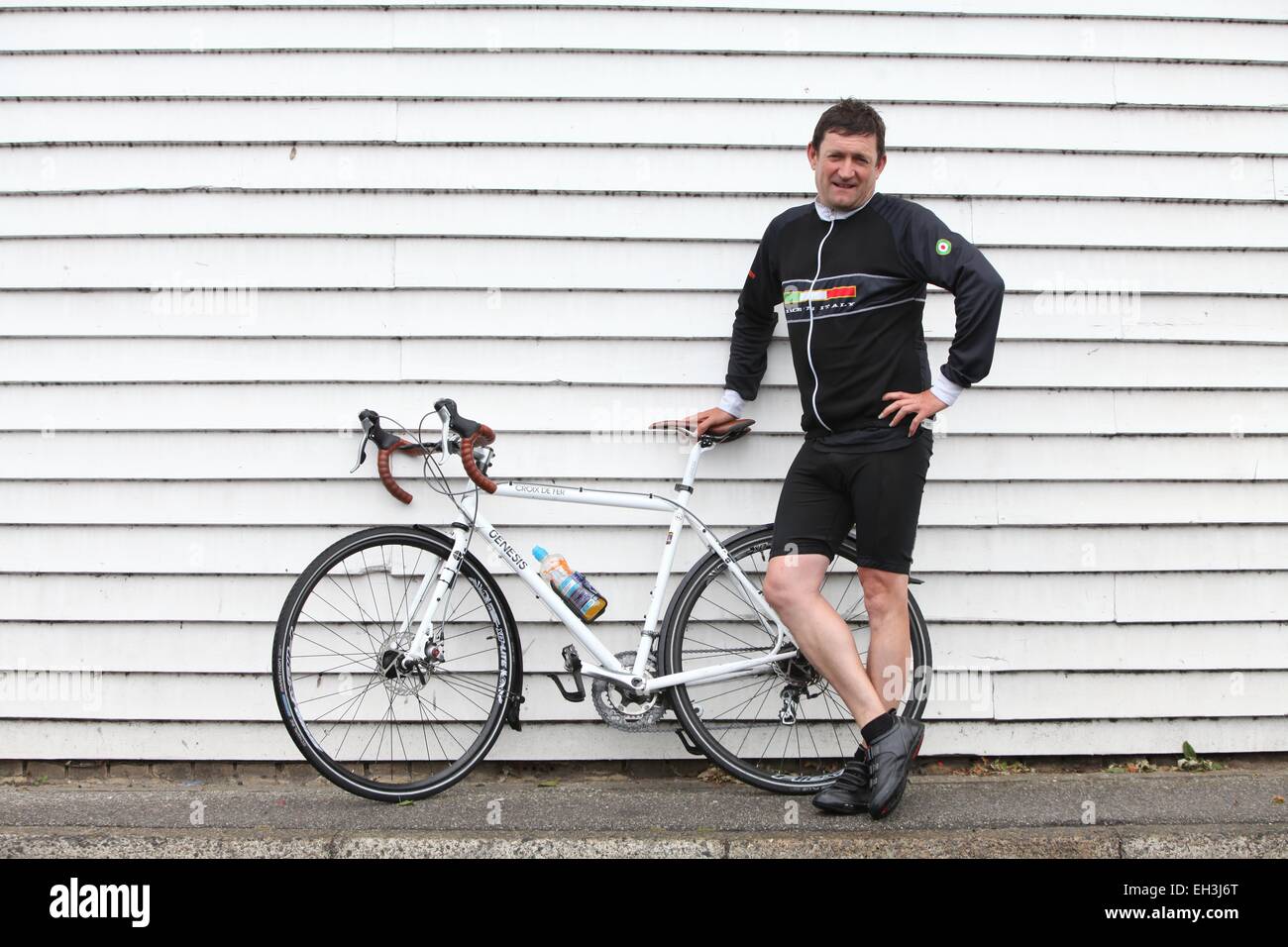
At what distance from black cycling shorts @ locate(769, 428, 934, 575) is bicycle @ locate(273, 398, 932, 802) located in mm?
236

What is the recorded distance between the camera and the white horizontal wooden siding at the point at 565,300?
4.12 meters

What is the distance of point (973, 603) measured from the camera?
4.20m

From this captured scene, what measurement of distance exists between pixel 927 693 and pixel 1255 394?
5.63 feet

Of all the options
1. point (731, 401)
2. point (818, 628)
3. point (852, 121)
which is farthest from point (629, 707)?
point (852, 121)

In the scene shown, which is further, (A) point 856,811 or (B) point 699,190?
(B) point 699,190

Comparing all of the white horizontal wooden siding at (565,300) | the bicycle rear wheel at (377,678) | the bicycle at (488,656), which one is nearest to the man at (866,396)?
the bicycle at (488,656)

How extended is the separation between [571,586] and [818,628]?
865mm

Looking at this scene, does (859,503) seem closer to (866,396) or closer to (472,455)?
(866,396)

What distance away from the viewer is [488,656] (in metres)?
4.18

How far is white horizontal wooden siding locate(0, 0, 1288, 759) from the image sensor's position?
4.12 m

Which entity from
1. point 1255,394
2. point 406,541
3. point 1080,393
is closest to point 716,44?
point 1080,393
